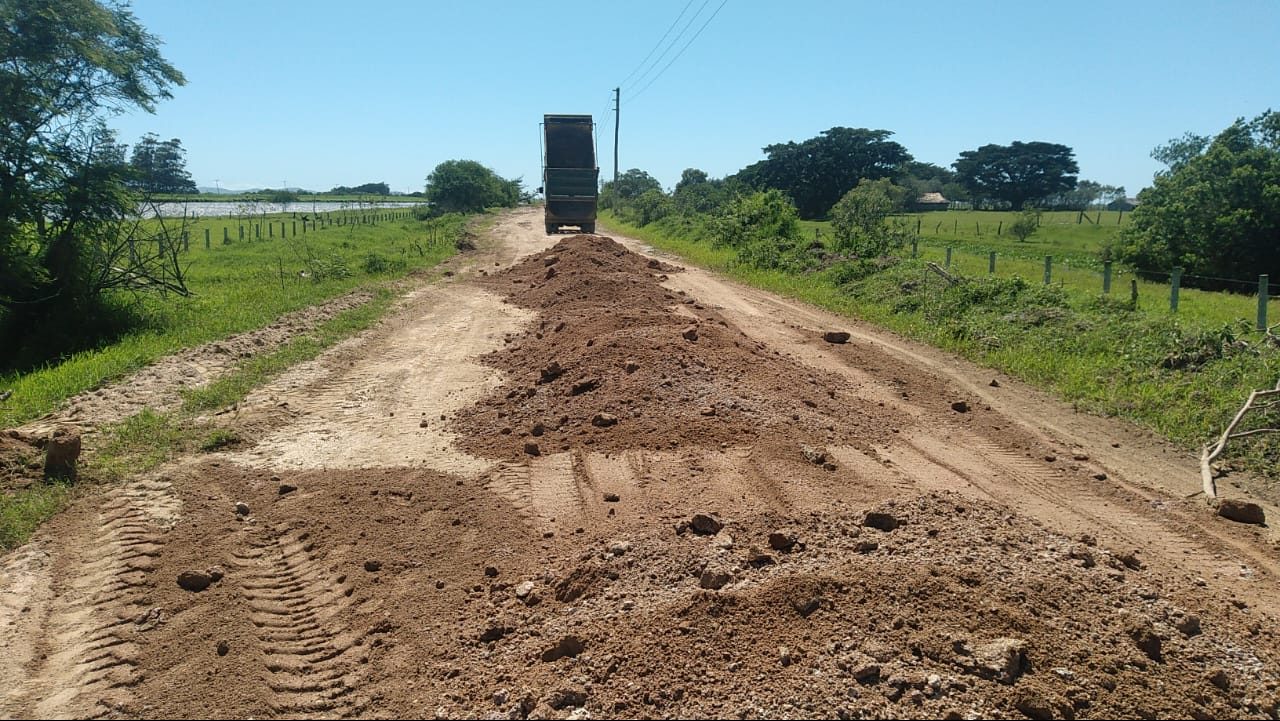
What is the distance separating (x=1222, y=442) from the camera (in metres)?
6.40

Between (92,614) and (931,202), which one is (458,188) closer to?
(931,202)

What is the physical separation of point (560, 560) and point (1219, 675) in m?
3.07

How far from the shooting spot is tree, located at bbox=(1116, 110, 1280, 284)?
78.8 ft

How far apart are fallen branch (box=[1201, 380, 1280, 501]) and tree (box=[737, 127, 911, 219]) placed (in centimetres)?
5176

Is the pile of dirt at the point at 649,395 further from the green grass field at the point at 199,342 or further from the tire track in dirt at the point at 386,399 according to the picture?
the green grass field at the point at 199,342

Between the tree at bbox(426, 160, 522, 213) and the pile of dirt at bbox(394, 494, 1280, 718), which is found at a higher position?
the tree at bbox(426, 160, 522, 213)

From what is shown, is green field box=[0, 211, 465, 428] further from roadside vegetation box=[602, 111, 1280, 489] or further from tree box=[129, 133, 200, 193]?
roadside vegetation box=[602, 111, 1280, 489]

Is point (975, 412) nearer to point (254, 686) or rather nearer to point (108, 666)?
point (254, 686)

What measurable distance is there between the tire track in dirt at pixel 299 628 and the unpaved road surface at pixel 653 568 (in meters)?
0.02

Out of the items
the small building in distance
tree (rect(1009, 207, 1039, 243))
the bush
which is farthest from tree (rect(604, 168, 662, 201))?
the bush

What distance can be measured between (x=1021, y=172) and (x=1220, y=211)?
55528 mm


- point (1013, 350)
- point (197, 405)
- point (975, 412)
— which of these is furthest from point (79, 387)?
point (1013, 350)

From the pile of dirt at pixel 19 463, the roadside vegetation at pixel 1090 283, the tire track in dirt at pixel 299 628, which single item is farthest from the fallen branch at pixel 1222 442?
the pile of dirt at pixel 19 463

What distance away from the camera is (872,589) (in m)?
3.58
